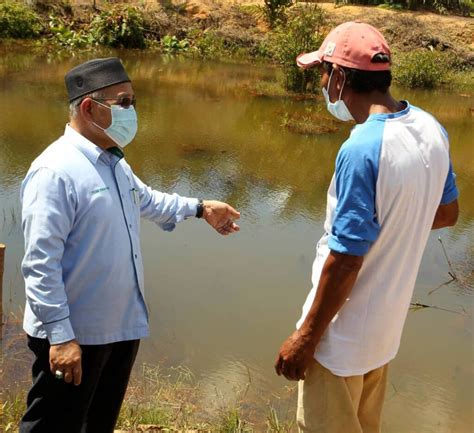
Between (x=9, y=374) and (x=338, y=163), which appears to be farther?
(x=9, y=374)

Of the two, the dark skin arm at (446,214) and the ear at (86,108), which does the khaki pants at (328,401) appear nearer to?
the dark skin arm at (446,214)

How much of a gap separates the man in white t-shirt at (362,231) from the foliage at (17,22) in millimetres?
18280

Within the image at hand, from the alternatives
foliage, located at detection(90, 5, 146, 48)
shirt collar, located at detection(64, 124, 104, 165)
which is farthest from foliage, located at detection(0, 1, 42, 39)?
shirt collar, located at detection(64, 124, 104, 165)

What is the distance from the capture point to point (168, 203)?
2.34 metres

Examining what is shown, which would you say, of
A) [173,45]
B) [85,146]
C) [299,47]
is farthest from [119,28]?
[85,146]

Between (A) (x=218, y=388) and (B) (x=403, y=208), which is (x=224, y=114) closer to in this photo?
(A) (x=218, y=388)

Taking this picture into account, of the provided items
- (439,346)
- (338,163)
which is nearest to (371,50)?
(338,163)

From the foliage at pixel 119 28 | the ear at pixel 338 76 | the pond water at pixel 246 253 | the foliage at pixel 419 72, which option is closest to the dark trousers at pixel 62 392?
the ear at pixel 338 76

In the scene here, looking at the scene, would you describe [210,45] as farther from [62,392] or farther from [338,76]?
[62,392]

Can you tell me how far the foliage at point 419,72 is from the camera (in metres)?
15.7

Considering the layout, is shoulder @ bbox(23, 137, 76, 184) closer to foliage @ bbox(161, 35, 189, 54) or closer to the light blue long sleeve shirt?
the light blue long sleeve shirt

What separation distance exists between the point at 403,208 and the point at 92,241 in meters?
0.95

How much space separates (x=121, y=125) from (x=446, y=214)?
3.83ft

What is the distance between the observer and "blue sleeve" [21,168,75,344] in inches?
67.0
